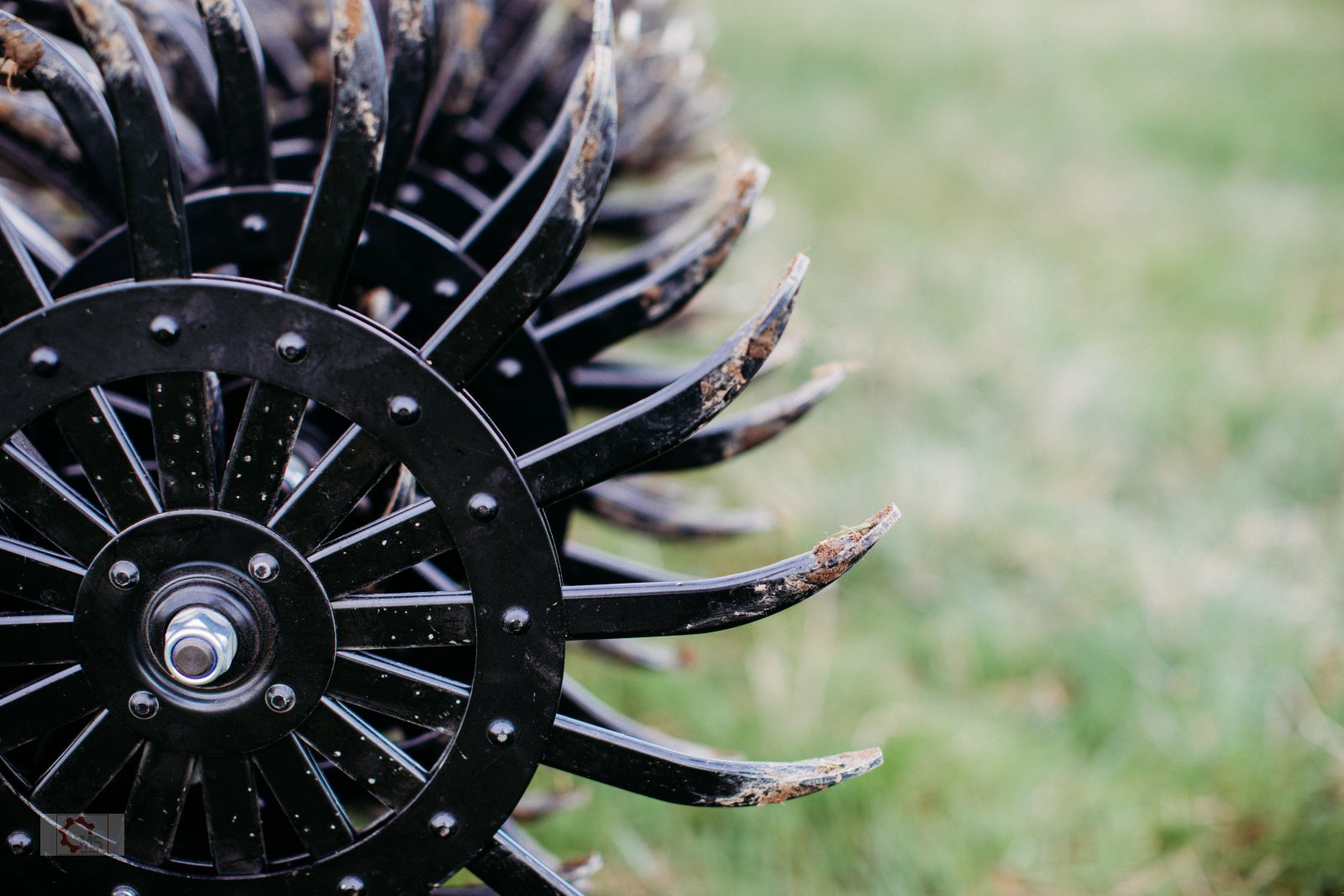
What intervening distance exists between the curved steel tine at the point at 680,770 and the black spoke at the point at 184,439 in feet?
1.63

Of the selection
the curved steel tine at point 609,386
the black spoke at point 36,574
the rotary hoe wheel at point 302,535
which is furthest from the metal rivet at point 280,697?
the curved steel tine at point 609,386

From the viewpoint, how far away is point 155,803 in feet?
4.40

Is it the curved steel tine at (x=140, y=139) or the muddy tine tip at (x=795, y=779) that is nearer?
the curved steel tine at (x=140, y=139)

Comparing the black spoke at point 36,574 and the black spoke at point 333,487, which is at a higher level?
the black spoke at point 333,487

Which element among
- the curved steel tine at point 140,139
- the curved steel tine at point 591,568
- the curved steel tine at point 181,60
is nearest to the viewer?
the curved steel tine at point 140,139

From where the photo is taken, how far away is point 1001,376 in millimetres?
5055

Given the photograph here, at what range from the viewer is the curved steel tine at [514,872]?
141 cm

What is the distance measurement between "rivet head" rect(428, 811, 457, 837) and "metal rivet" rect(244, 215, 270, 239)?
3.01 feet

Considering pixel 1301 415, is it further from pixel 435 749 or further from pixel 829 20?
pixel 829 20

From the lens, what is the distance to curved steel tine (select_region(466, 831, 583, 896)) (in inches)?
55.7

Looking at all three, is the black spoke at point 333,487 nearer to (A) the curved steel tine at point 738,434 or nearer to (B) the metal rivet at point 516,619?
(B) the metal rivet at point 516,619

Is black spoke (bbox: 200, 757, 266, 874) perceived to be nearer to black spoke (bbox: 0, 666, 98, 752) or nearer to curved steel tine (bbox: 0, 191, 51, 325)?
black spoke (bbox: 0, 666, 98, 752)

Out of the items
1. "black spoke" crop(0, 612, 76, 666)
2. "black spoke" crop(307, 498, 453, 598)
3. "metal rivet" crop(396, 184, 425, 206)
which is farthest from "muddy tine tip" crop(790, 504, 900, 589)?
"metal rivet" crop(396, 184, 425, 206)

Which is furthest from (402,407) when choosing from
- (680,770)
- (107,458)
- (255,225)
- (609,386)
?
(609,386)
